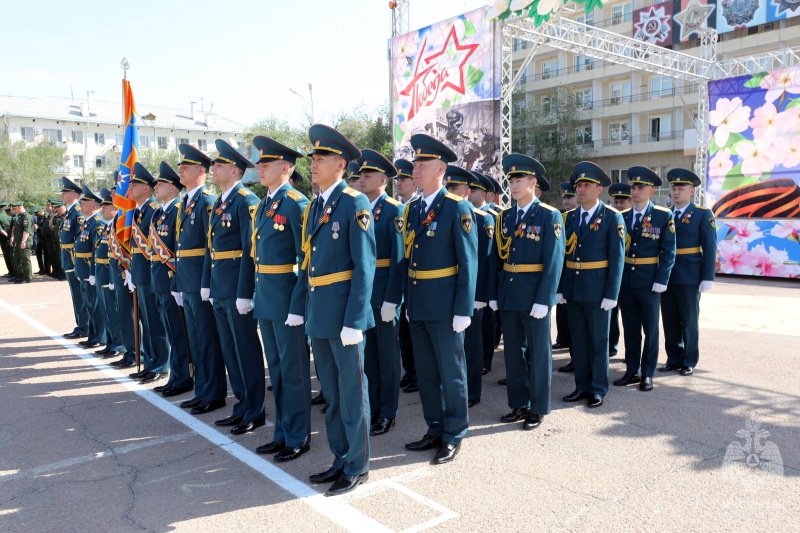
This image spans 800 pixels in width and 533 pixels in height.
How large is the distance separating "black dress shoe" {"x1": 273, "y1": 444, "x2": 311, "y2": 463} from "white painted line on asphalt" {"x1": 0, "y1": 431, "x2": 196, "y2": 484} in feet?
3.01

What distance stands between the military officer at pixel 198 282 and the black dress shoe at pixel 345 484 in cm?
201

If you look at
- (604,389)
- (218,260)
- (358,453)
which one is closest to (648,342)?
(604,389)

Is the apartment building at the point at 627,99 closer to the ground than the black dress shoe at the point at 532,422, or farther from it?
farther from it

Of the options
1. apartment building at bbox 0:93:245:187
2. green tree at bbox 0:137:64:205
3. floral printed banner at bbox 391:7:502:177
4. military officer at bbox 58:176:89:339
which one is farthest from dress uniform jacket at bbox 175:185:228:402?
A: apartment building at bbox 0:93:245:187

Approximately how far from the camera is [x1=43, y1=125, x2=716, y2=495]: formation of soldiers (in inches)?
149

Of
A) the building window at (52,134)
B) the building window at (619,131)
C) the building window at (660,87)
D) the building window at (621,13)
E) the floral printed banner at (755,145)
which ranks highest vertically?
the building window at (621,13)

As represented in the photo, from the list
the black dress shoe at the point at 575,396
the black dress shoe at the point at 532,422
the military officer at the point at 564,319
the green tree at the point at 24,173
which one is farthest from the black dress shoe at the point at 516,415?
the green tree at the point at 24,173

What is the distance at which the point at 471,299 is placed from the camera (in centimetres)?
412

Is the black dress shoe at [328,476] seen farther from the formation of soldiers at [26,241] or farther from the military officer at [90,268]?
the formation of soldiers at [26,241]

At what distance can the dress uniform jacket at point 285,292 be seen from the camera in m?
4.16

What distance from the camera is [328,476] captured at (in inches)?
148

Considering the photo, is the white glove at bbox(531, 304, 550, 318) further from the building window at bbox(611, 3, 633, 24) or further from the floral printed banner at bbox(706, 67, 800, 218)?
the building window at bbox(611, 3, 633, 24)

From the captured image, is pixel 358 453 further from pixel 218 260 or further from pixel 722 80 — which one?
pixel 722 80

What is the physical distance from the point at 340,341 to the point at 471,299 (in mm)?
967
